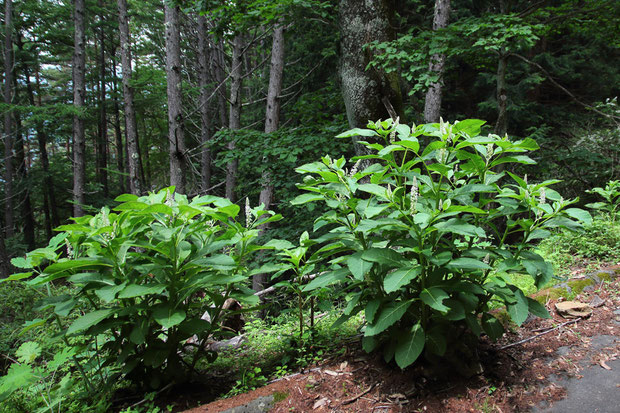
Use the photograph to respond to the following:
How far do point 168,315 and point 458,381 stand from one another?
1.64m

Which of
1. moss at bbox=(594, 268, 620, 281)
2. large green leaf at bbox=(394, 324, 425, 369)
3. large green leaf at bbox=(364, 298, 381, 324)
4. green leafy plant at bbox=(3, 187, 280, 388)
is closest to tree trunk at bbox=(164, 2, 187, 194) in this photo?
green leafy plant at bbox=(3, 187, 280, 388)

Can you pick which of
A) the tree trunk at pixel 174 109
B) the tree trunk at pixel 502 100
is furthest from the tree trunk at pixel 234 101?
the tree trunk at pixel 502 100

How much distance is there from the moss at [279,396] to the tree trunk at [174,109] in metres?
4.73

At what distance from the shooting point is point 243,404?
1.80 meters

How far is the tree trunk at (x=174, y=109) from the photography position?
5711 millimetres

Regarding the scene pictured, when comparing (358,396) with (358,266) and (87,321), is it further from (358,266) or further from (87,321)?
(87,321)

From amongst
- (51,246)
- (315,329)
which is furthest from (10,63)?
(315,329)

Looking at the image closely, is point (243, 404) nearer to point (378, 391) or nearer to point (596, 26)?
point (378, 391)

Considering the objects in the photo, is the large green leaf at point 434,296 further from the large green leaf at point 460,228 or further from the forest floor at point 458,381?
the forest floor at point 458,381

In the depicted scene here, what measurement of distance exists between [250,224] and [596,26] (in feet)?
22.0

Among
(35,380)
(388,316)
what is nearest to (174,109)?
(35,380)

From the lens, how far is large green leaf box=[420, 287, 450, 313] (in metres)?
1.47

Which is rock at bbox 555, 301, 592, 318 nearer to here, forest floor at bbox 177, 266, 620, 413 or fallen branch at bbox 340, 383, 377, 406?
forest floor at bbox 177, 266, 620, 413

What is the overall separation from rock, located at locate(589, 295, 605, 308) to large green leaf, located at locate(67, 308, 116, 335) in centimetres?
358
